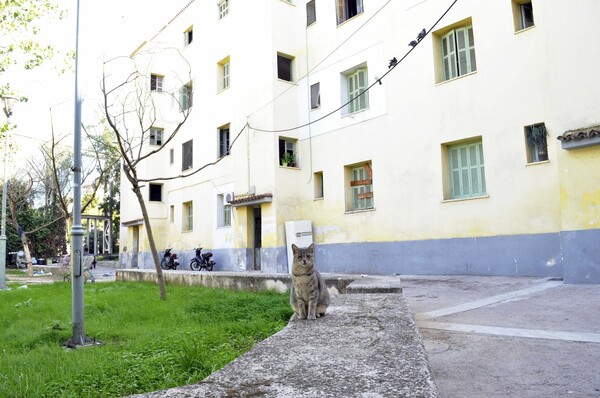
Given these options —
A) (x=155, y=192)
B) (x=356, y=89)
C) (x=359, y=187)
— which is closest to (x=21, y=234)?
(x=155, y=192)

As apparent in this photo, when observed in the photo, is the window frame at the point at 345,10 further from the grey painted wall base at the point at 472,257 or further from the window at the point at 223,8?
the grey painted wall base at the point at 472,257

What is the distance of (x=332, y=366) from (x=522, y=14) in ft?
37.6

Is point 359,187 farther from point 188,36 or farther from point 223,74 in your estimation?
Answer: point 188,36

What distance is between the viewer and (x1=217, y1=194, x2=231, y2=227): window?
18406 millimetres

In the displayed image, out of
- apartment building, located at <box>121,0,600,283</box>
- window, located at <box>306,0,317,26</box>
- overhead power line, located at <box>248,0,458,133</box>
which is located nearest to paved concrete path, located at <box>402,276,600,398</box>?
apartment building, located at <box>121,0,600,283</box>

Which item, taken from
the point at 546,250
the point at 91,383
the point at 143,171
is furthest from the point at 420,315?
the point at 143,171

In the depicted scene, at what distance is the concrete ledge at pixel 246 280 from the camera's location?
7.64m

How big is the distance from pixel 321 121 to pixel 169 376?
13.1 m

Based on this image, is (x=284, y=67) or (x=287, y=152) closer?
(x=287, y=152)

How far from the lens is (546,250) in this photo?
31.4 ft

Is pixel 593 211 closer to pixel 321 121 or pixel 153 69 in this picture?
pixel 321 121

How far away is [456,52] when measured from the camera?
39.0 feet

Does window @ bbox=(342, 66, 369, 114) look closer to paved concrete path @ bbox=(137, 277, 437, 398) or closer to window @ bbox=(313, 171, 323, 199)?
window @ bbox=(313, 171, 323, 199)

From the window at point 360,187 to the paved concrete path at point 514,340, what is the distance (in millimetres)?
6292
